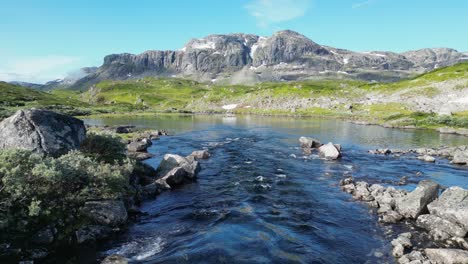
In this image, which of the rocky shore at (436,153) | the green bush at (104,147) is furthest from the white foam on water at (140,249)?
the rocky shore at (436,153)

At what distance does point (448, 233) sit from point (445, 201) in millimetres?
3396

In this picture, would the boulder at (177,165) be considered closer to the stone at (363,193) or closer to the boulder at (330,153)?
the stone at (363,193)

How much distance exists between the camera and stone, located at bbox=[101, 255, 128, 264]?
811 inches

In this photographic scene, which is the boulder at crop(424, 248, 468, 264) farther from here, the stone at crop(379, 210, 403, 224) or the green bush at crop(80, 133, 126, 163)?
the green bush at crop(80, 133, 126, 163)

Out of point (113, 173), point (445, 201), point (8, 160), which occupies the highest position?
point (8, 160)

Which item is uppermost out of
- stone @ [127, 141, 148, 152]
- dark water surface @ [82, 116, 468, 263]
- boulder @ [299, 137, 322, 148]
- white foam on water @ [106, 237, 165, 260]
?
boulder @ [299, 137, 322, 148]

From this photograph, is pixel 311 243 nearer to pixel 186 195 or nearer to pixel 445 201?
pixel 445 201

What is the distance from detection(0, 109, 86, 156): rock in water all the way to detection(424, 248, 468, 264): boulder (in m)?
31.0

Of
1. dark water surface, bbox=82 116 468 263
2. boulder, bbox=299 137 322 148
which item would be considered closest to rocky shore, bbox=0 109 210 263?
dark water surface, bbox=82 116 468 263

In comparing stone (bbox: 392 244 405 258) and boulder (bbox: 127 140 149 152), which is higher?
boulder (bbox: 127 140 149 152)

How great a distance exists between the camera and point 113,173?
90.2 ft

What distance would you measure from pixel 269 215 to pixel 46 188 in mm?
17959

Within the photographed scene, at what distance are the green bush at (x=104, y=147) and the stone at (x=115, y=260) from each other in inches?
612

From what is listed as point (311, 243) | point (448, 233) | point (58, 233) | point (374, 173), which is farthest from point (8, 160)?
point (374, 173)
